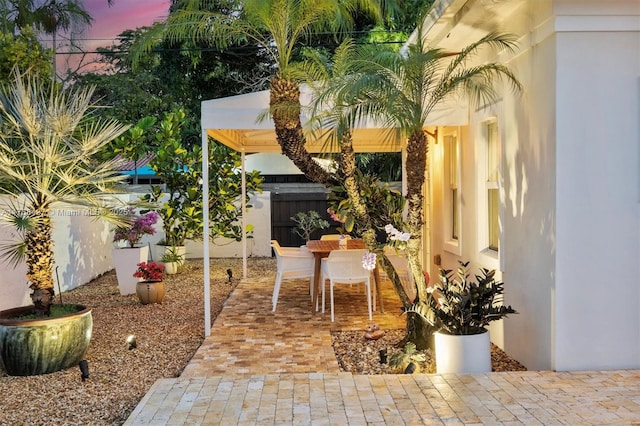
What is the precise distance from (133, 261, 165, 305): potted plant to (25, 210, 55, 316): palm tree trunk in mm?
3033

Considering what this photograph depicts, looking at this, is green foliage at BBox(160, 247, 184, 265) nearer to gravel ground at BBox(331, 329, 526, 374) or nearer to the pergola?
the pergola

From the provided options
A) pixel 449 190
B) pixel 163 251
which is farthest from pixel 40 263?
pixel 163 251

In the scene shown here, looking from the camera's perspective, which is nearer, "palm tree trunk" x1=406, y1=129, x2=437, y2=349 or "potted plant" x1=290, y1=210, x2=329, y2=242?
"palm tree trunk" x1=406, y1=129, x2=437, y2=349

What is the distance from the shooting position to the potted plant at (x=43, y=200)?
18.1 feet

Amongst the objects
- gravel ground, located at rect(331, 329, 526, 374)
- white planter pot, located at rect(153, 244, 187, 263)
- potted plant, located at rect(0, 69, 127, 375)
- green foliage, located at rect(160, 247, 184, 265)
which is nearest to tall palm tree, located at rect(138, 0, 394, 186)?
potted plant, located at rect(0, 69, 127, 375)

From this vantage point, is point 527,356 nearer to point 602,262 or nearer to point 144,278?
point 602,262

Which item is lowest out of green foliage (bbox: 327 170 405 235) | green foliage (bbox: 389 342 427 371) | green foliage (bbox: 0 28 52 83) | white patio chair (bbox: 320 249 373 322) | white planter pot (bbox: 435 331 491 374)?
green foliage (bbox: 389 342 427 371)

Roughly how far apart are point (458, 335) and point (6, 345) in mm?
3925

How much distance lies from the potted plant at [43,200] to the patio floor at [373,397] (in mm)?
1245

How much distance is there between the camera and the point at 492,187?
21.2ft

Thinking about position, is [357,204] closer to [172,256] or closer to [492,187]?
[492,187]

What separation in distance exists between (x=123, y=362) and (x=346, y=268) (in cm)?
277

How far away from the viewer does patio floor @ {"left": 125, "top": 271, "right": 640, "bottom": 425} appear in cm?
382

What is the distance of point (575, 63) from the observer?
470 cm
